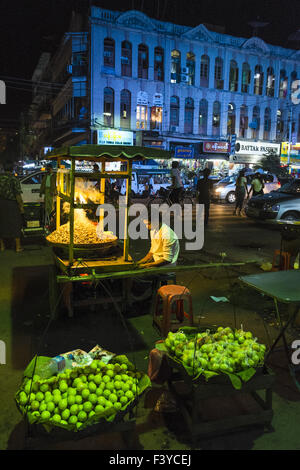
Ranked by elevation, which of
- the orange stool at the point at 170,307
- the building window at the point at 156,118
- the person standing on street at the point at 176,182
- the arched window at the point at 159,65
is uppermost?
the arched window at the point at 159,65

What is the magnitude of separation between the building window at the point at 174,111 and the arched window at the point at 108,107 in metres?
6.02

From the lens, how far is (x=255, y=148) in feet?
128

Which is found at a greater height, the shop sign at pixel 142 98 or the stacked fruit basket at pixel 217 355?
the shop sign at pixel 142 98

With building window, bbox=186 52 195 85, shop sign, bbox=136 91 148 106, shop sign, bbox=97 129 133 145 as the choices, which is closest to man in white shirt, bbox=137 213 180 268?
shop sign, bbox=97 129 133 145

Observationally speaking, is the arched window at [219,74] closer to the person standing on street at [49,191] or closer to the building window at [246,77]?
the building window at [246,77]

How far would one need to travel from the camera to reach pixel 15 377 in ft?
13.6

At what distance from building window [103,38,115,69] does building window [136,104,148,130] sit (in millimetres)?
4177

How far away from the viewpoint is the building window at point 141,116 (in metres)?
33.6

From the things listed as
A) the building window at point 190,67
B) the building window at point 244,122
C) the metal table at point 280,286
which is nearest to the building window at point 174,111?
the building window at point 190,67

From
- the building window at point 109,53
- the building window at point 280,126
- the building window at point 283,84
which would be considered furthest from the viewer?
the building window at point 280,126

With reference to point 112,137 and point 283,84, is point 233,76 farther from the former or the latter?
point 112,137

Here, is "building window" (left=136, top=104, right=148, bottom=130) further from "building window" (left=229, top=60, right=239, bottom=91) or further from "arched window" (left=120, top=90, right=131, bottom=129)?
"building window" (left=229, top=60, right=239, bottom=91)

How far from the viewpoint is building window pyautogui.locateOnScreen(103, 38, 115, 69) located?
32.0 metres

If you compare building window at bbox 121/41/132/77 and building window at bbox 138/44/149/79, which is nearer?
building window at bbox 121/41/132/77
